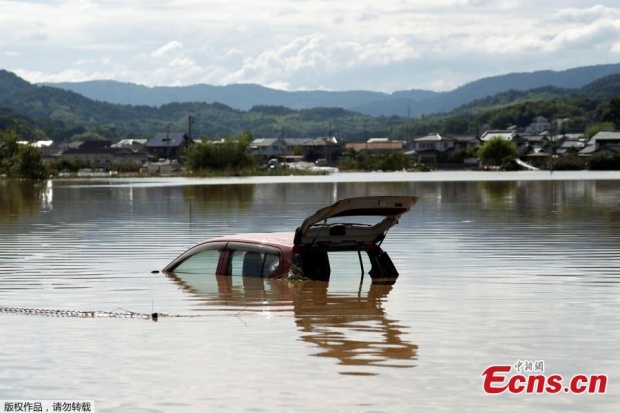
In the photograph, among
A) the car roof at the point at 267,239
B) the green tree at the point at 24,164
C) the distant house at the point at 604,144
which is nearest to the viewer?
the car roof at the point at 267,239

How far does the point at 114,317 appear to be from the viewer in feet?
53.2

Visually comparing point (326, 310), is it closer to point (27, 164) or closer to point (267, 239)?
point (267, 239)

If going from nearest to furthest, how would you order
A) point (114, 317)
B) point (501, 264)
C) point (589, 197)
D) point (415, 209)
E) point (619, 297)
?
point (114, 317)
point (619, 297)
point (501, 264)
point (415, 209)
point (589, 197)

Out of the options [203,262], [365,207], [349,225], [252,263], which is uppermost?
[365,207]

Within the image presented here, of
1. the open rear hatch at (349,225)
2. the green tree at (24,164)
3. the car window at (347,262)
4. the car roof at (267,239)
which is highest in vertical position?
the open rear hatch at (349,225)

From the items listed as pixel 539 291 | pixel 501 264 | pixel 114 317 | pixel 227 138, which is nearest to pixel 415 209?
pixel 501 264

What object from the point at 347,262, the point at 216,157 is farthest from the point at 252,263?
the point at 216,157

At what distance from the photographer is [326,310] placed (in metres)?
16.7

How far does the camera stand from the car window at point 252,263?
745 inches

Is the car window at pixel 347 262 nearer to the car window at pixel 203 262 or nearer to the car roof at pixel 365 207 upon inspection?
the car roof at pixel 365 207

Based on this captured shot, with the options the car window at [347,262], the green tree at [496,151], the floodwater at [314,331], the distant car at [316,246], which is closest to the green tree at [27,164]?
the green tree at [496,151]

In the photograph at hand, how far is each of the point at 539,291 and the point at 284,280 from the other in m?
4.27

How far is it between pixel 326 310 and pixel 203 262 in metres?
4.34

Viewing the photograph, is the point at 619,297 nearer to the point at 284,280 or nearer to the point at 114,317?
the point at 284,280
